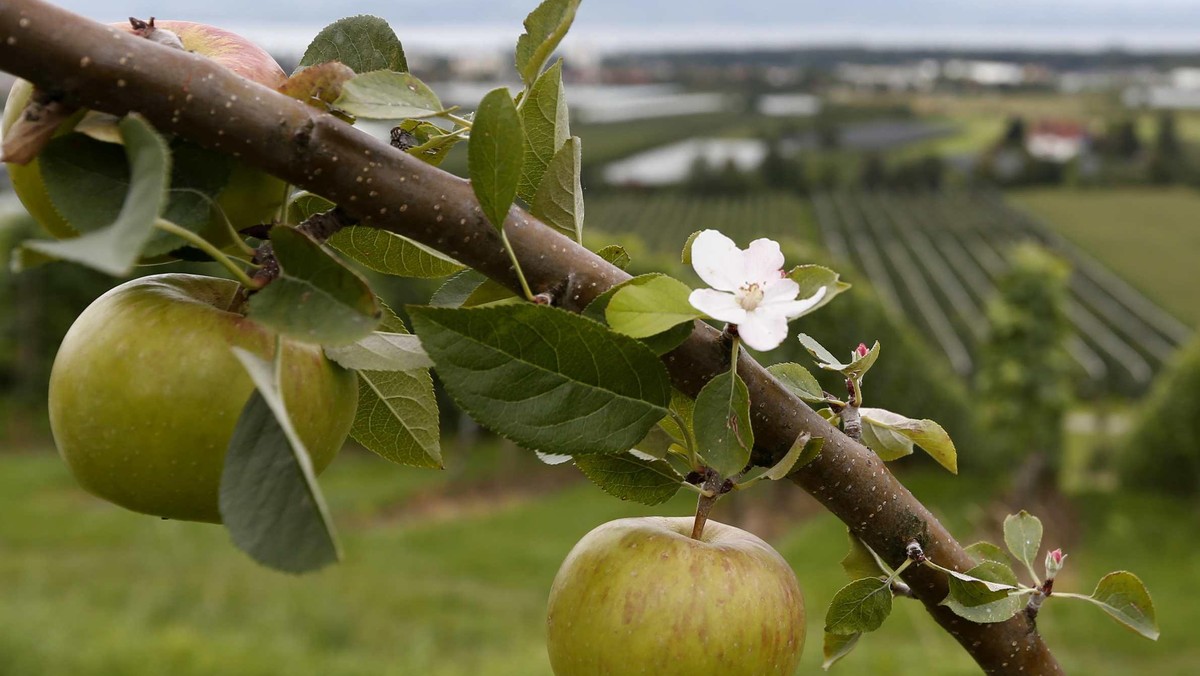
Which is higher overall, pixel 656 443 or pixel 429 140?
pixel 429 140

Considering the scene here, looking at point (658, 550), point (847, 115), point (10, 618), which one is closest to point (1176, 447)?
point (10, 618)

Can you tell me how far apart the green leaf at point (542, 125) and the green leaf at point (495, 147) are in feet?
0.34

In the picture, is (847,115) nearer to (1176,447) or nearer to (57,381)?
(1176,447)

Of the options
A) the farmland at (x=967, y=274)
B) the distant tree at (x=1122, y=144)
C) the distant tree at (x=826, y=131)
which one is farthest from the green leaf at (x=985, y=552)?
the distant tree at (x=1122, y=144)

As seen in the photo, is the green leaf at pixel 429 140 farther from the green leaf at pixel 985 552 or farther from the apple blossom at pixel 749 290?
the green leaf at pixel 985 552

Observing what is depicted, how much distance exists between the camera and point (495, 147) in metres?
0.50

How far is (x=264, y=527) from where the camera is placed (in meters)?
0.41

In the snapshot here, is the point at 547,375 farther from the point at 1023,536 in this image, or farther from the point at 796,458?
the point at 1023,536

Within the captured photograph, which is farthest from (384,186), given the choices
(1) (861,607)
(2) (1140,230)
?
(2) (1140,230)

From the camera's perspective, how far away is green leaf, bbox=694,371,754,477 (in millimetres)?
514

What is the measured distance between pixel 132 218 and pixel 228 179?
11cm

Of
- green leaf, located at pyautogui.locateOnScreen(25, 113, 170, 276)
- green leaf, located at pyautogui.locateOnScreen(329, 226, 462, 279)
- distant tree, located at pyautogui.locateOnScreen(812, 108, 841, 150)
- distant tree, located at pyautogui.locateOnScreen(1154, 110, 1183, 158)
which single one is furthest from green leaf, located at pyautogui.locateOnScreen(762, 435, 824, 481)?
distant tree, located at pyautogui.locateOnScreen(1154, 110, 1183, 158)

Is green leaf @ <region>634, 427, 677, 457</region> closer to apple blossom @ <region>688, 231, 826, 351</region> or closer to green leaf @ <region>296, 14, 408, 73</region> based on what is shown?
apple blossom @ <region>688, 231, 826, 351</region>

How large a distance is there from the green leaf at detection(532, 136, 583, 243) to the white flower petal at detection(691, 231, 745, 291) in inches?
3.4
